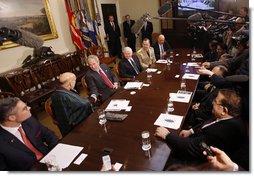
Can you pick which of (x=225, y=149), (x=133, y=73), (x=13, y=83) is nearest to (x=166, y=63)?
(x=133, y=73)

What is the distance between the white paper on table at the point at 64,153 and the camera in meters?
1.54

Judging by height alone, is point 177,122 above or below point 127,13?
below

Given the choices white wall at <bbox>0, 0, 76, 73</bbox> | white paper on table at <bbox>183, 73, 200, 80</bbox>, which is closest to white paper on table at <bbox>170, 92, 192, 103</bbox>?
white paper on table at <bbox>183, 73, 200, 80</bbox>

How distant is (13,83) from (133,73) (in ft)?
8.00

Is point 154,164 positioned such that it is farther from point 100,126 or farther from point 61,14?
point 61,14

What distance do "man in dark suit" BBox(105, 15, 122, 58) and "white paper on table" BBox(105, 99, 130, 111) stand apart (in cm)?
574

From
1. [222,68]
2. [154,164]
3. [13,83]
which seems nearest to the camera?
[154,164]

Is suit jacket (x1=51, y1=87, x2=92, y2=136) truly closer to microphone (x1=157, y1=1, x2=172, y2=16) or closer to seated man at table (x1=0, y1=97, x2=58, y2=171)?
seated man at table (x1=0, y1=97, x2=58, y2=171)

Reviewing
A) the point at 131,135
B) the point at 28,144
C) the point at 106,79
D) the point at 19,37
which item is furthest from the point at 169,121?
the point at 106,79

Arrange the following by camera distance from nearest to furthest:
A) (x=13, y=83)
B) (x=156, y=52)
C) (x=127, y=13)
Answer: (x=13, y=83) < (x=156, y=52) < (x=127, y=13)

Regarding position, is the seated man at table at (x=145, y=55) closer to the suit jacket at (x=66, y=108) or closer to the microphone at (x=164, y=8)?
the microphone at (x=164, y=8)

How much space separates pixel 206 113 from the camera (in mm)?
2305

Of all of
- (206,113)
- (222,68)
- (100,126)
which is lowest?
(206,113)

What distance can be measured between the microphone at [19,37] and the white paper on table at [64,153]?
970 millimetres
